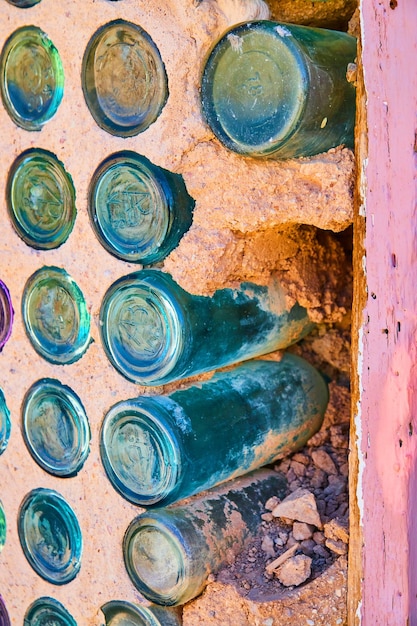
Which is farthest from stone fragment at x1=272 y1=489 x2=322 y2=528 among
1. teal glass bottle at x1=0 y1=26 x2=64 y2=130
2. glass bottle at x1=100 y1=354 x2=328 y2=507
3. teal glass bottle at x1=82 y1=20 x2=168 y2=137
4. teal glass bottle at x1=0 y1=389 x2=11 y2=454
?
teal glass bottle at x1=0 y1=26 x2=64 y2=130

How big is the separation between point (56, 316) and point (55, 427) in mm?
268

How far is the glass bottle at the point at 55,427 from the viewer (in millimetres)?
1859

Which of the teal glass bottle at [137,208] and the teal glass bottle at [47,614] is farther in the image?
the teal glass bottle at [47,614]

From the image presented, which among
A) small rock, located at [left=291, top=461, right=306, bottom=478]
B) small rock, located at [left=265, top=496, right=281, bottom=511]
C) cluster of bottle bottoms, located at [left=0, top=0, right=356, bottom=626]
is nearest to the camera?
cluster of bottle bottoms, located at [left=0, top=0, right=356, bottom=626]

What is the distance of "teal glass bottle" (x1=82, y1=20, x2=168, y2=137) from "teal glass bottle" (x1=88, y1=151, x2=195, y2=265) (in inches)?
3.2

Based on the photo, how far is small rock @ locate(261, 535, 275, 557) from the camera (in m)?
1.79

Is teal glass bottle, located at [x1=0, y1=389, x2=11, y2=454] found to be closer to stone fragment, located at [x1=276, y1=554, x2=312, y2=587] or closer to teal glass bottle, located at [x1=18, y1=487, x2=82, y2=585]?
teal glass bottle, located at [x1=18, y1=487, x2=82, y2=585]

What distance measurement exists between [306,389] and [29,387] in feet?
2.30

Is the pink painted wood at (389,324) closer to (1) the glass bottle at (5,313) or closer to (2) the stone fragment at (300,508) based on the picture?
(2) the stone fragment at (300,508)

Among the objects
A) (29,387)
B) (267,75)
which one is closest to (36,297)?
(29,387)

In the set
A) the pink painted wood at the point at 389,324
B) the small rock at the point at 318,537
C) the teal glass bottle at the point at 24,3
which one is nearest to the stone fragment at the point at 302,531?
the small rock at the point at 318,537

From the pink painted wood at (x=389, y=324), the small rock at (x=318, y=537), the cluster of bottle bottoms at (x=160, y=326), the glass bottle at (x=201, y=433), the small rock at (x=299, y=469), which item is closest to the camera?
the pink painted wood at (x=389, y=324)

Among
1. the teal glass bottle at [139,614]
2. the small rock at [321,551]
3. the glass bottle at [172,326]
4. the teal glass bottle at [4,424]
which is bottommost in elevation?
the teal glass bottle at [139,614]

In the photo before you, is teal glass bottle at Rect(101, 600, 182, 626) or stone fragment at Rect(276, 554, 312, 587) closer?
stone fragment at Rect(276, 554, 312, 587)
